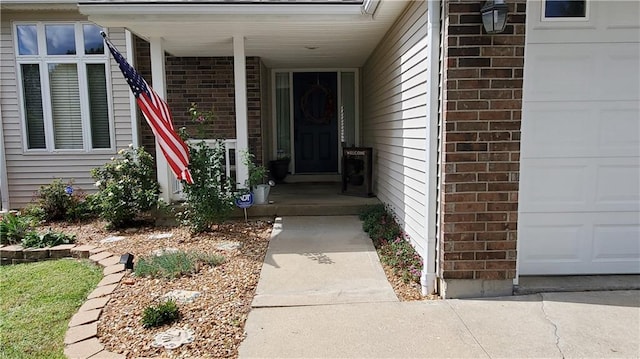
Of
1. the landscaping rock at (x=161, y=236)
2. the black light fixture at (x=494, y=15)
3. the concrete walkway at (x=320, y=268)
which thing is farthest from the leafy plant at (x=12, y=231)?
the black light fixture at (x=494, y=15)

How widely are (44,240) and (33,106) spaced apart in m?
3.32

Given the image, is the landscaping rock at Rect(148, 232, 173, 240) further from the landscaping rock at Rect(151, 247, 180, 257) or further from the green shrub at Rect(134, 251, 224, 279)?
the green shrub at Rect(134, 251, 224, 279)

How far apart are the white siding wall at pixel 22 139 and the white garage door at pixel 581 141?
6.02m

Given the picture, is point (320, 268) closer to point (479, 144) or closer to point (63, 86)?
point (479, 144)

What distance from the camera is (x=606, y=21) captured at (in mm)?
3326

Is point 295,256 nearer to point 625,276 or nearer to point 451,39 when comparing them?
point 451,39

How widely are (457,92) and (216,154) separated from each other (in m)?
2.99

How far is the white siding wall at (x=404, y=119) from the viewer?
12.0 feet

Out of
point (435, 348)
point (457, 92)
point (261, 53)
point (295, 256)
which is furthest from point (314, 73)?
point (435, 348)

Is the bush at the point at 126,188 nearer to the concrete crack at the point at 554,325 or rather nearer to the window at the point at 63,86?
the window at the point at 63,86

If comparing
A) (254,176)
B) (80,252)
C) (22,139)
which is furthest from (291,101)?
(80,252)

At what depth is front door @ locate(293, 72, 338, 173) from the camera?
8438mm

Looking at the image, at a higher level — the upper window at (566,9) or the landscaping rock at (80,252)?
the upper window at (566,9)

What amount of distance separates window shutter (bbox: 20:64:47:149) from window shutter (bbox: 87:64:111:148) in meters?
0.83
